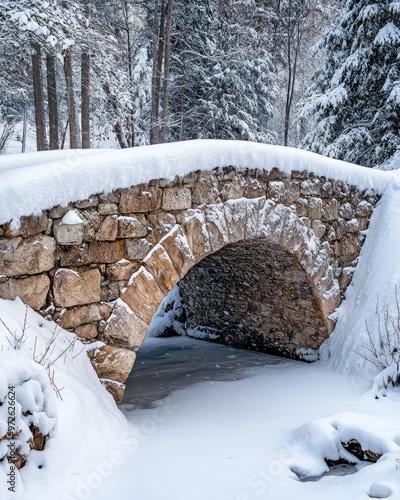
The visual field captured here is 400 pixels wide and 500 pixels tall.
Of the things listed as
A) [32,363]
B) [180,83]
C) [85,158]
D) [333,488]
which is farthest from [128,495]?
[180,83]

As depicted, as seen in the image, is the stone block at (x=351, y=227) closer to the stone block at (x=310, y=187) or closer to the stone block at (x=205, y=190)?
the stone block at (x=310, y=187)

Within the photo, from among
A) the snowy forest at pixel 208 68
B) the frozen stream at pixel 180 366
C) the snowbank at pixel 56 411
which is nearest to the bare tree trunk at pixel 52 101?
the snowy forest at pixel 208 68

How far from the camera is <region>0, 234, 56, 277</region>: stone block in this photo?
10.3 feet

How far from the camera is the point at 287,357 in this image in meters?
6.57

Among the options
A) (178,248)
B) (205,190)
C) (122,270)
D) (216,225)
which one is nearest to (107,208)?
(122,270)

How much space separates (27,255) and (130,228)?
86 centimetres

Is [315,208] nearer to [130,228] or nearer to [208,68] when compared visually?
[130,228]

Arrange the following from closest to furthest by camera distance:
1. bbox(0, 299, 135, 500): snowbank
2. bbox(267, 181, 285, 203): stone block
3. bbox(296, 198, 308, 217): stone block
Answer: bbox(0, 299, 135, 500): snowbank
bbox(267, 181, 285, 203): stone block
bbox(296, 198, 308, 217): stone block

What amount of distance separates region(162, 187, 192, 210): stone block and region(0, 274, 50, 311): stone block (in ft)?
3.94

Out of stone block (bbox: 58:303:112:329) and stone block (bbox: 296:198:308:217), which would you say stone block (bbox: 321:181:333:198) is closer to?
stone block (bbox: 296:198:308:217)

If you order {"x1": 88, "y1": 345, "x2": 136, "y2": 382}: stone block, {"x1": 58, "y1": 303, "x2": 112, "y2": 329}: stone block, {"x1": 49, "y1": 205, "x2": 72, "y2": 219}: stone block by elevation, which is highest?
{"x1": 49, "y1": 205, "x2": 72, "y2": 219}: stone block

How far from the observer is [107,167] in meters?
3.57

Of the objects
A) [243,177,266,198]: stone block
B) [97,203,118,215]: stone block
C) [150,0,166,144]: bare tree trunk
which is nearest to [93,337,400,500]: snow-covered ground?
[97,203,118,215]: stone block

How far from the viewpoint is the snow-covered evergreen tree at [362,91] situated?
9875 mm
